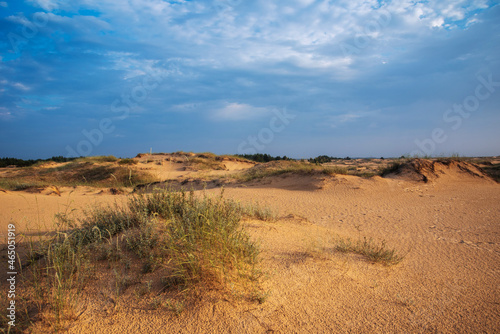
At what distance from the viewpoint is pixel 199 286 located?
2.46m

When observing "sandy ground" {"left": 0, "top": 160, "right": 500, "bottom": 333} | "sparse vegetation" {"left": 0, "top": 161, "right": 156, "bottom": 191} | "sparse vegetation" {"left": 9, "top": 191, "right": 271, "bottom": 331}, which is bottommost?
"sandy ground" {"left": 0, "top": 160, "right": 500, "bottom": 333}

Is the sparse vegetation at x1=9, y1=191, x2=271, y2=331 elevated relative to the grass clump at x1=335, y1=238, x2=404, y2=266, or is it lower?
elevated

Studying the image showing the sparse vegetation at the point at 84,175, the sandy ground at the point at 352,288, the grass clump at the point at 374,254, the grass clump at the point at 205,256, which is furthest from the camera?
the sparse vegetation at the point at 84,175

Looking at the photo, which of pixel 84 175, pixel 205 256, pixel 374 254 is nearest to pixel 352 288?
pixel 374 254

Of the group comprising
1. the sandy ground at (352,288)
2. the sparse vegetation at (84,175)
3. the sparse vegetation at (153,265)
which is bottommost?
the sandy ground at (352,288)

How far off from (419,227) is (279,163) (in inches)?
463

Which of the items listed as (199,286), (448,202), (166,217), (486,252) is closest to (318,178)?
(448,202)

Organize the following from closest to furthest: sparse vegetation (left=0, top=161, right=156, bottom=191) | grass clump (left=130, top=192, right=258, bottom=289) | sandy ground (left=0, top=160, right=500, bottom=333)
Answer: sandy ground (left=0, top=160, right=500, bottom=333) < grass clump (left=130, top=192, right=258, bottom=289) < sparse vegetation (left=0, top=161, right=156, bottom=191)

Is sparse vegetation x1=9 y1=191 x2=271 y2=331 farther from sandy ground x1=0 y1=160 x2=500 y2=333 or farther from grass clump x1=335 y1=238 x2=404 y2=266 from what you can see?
grass clump x1=335 y1=238 x2=404 y2=266

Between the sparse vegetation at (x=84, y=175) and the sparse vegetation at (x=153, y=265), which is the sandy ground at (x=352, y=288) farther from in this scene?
the sparse vegetation at (x=84, y=175)

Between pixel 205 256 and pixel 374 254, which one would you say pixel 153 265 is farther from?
pixel 374 254

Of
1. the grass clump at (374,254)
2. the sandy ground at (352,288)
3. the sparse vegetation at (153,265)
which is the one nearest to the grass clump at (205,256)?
the sparse vegetation at (153,265)

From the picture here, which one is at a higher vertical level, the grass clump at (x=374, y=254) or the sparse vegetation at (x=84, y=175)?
the sparse vegetation at (x=84, y=175)

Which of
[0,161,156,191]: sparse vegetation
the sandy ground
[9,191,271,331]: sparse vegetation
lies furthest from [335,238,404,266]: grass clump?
[0,161,156,191]: sparse vegetation
